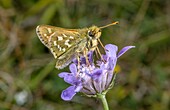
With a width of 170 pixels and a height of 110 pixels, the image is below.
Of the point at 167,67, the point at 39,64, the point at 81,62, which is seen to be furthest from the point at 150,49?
the point at 81,62

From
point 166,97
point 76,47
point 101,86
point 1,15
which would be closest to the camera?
point 101,86

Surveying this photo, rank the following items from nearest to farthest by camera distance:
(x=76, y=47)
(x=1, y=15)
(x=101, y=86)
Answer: (x=101, y=86), (x=76, y=47), (x=1, y=15)

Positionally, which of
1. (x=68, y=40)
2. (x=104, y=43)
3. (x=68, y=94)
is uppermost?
(x=68, y=40)

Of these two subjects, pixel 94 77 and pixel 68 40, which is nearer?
pixel 94 77

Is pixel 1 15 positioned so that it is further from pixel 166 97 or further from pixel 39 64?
pixel 166 97

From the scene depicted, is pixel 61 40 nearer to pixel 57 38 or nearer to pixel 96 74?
pixel 57 38

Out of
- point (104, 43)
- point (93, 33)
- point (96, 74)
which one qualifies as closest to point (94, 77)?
point (96, 74)

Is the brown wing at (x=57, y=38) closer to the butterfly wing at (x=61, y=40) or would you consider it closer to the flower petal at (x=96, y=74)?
the butterfly wing at (x=61, y=40)

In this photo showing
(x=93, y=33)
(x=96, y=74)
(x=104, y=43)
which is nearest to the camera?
(x=96, y=74)
